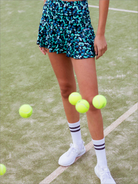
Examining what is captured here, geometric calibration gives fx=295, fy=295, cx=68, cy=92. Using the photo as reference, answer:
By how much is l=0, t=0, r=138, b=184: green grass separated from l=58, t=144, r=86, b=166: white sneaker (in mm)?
52

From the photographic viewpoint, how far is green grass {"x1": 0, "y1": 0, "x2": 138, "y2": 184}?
2.61 meters

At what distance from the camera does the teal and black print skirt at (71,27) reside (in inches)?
80.4

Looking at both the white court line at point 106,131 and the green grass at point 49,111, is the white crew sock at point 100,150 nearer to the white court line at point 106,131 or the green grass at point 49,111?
the green grass at point 49,111

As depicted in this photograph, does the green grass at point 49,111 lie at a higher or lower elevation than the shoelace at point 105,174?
lower

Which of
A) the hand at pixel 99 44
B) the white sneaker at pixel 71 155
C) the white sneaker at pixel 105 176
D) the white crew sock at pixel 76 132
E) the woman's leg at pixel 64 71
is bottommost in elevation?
the white sneaker at pixel 71 155

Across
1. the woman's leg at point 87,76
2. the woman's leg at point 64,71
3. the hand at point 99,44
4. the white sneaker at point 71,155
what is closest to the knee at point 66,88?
the woman's leg at point 64,71

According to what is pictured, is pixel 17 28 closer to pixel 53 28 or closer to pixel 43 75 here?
pixel 43 75

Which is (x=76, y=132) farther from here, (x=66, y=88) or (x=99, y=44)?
(x=99, y=44)

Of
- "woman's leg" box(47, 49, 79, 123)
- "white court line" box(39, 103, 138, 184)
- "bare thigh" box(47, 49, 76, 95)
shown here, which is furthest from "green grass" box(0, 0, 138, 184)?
"bare thigh" box(47, 49, 76, 95)

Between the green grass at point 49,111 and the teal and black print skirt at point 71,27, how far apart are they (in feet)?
3.54

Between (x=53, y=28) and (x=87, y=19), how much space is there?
25 cm

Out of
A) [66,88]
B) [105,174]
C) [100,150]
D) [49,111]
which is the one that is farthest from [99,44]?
[49,111]

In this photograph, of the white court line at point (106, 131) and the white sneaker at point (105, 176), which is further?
the white court line at point (106, 131)

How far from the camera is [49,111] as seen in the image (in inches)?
135
